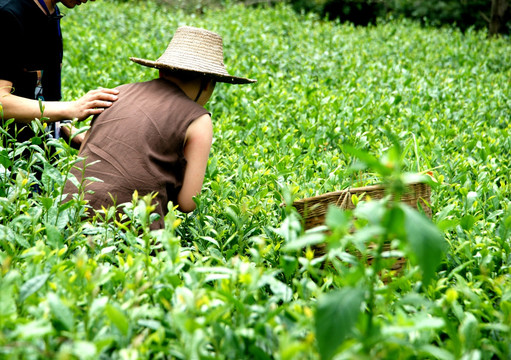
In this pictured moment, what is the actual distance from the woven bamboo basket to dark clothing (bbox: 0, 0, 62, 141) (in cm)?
162

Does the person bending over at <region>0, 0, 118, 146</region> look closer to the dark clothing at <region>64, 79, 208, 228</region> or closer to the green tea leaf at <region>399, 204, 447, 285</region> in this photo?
the dark clothing at <region>64, 79, 208, 228</region>

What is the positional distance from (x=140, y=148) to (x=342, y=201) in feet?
3.28

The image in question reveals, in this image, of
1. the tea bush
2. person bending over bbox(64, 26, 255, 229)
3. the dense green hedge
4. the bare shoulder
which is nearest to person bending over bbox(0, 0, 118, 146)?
person bending over bbox(64, 26, 255, 229)

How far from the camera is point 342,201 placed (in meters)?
2.26

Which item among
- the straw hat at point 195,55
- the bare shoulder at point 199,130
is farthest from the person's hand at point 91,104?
the bare shoulder at point 199,130

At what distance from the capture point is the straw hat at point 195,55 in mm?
2734

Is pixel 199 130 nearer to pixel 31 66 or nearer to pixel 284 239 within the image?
pixel 284 239

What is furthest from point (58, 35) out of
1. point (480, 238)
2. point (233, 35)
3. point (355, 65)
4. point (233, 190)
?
point (233, 35)

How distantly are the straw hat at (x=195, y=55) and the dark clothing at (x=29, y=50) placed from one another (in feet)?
1.81

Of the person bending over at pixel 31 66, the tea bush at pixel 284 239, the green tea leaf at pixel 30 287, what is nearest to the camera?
the tea bush at pixel 284 239

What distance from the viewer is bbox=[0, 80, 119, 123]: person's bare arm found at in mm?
2602

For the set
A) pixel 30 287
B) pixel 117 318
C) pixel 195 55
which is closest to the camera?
pixel 117 318

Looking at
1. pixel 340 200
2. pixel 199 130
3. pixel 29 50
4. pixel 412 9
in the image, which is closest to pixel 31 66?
pixel 29 50

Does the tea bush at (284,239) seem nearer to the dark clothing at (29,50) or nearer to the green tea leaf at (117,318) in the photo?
the green tea leaf at (117,318)
